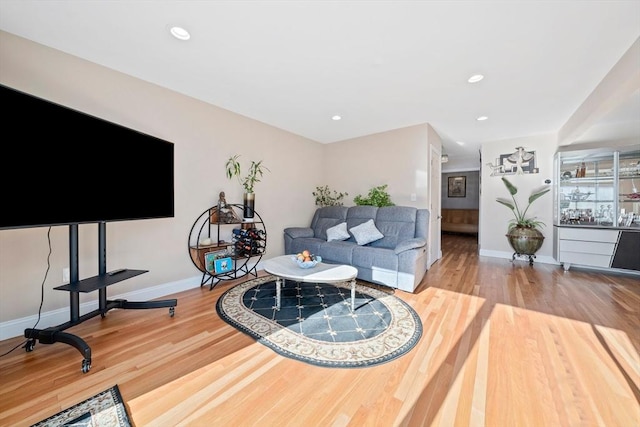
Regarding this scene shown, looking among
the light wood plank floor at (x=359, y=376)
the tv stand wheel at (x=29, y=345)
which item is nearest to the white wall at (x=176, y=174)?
the tv stand wheel at (x=29, y=345)

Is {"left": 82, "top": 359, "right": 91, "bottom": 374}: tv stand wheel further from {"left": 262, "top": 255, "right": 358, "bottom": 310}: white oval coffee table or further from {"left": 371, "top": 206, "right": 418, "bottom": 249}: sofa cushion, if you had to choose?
{"left": 371, "top": 206, "right": 418, "bottom": 249}: sofa cushion

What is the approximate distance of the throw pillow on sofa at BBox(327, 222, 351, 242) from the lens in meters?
4.01

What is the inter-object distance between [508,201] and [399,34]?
4662 millimetres

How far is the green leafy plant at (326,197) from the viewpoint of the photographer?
16.7 ft

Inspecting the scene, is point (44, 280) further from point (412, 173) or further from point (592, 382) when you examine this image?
point (412, 173)

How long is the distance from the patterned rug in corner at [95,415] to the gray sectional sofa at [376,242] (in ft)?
8.78

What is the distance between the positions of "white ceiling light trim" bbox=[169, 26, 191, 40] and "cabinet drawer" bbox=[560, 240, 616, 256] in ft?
19.3

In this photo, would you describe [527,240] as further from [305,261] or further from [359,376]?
[359,376]

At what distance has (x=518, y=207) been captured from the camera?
488 centimetres

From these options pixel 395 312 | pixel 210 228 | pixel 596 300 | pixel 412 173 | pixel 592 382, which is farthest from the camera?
pixel 412 173

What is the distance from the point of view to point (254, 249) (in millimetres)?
3482

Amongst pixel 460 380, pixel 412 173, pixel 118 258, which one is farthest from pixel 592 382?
pixel 118 258

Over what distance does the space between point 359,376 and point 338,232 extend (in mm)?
2596

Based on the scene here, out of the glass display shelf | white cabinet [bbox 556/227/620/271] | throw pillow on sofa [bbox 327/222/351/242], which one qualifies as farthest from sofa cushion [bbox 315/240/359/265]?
the glass display shelf
